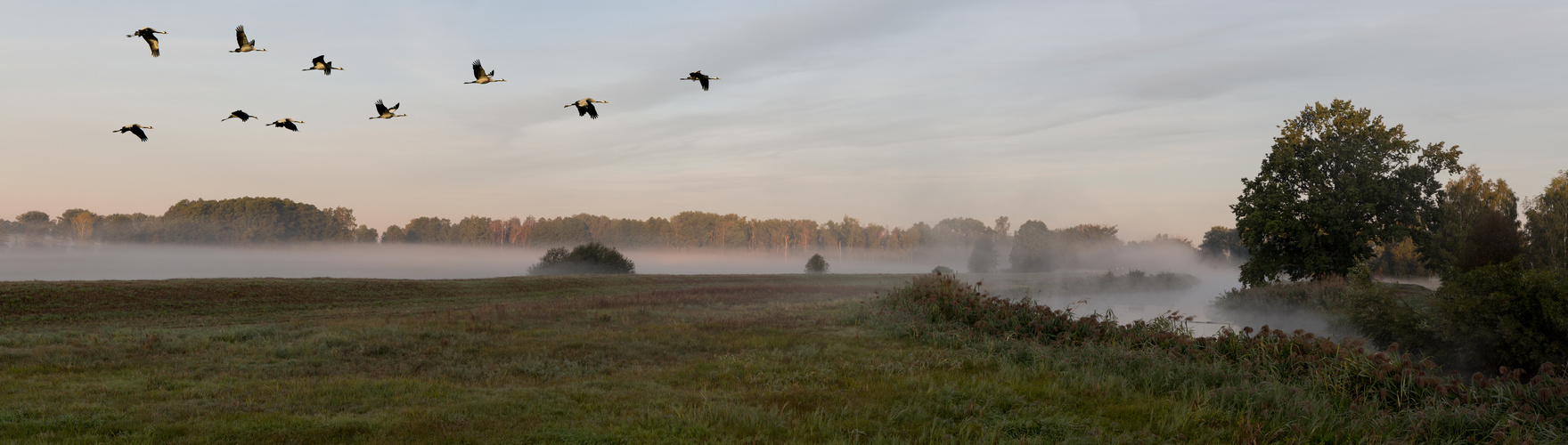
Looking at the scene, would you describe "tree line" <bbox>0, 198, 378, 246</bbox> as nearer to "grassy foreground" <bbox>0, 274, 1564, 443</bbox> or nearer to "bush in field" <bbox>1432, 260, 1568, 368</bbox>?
"grassy foreground" <bbox>0, 274, 1564, 443</bbox>

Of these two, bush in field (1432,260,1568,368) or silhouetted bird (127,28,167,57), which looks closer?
silhouetted bird (127,28,167,57)

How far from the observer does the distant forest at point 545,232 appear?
122 metres

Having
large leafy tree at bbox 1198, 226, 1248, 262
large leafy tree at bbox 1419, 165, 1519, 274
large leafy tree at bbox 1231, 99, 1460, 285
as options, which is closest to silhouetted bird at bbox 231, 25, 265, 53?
large leafy tree at bbox 1231, 99, 1460, 285

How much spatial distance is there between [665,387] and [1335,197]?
3966 centimetres

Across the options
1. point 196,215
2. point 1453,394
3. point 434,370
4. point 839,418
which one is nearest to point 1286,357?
point 1453,394

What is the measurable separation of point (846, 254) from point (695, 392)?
157 meters

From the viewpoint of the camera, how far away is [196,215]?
123062 millimetres

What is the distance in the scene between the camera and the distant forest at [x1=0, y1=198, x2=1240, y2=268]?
402ft

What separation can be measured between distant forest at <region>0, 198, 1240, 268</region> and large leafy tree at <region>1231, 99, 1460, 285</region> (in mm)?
76252

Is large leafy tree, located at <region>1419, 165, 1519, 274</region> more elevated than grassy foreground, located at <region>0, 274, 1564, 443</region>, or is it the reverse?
large leafy tree, located at <region>1419, 165, 1519, 274</region>

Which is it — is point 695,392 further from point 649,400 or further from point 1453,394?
point 1453,394

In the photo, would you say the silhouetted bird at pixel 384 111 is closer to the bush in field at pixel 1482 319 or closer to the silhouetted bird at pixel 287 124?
the silhouetted bird at pixel 287 124

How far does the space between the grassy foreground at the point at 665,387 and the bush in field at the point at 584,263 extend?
1926 inches

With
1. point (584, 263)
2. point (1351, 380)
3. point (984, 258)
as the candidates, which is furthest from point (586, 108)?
point (984, 258)
